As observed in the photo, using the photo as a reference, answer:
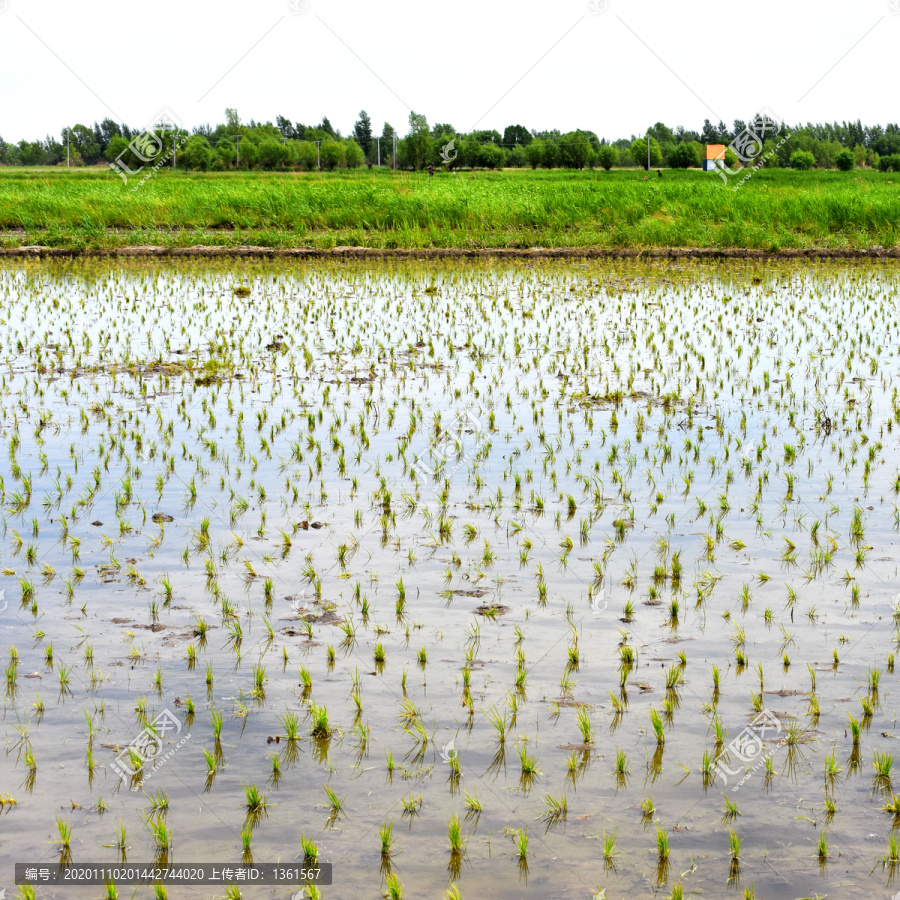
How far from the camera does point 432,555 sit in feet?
16.7

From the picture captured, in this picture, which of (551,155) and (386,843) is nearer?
(386,843)

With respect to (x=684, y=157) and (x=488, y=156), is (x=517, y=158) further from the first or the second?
(x=684, y=157)

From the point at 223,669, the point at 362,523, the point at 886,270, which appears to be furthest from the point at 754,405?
the point at 886,270

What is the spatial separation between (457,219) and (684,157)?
5103 centimetres

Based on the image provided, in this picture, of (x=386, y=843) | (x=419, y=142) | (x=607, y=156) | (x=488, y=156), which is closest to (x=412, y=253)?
(x=386, y=843)

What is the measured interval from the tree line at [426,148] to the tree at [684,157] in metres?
0.07

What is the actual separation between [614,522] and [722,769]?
2.34 m

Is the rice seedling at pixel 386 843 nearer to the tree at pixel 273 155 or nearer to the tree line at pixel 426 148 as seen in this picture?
the tree line at pixel 426 148

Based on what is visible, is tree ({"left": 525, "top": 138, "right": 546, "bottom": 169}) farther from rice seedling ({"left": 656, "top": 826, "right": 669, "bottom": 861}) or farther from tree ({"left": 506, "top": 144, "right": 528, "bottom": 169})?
rice seedling ({"left": 656, "top": 826, "right": 669, "bottom": 861})


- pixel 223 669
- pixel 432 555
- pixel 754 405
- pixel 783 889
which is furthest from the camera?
pixel 754 405

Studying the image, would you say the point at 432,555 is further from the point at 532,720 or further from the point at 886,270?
the point at 886,270

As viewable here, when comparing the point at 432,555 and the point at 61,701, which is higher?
the point at 432,555

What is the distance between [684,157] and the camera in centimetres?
6856

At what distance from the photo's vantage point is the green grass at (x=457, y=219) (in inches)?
845
